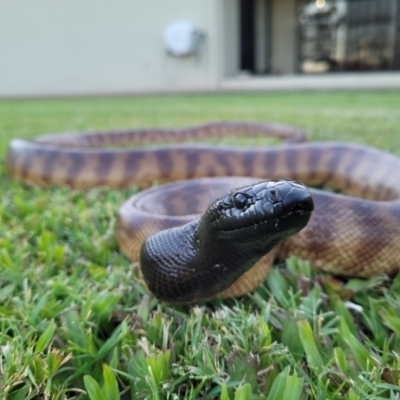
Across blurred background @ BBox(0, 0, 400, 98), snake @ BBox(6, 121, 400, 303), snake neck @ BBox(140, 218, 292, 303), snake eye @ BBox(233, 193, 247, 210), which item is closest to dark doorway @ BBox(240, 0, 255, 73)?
blurred background @ BBox(0, 0, 400, 98)

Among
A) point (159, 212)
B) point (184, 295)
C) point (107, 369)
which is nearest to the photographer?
point (107, 369)

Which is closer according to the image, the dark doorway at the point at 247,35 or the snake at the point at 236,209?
the snake at the point at 236,209

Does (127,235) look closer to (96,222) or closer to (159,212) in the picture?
(159,212)

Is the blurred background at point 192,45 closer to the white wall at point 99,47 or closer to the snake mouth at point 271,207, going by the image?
the white wall at point 99,47

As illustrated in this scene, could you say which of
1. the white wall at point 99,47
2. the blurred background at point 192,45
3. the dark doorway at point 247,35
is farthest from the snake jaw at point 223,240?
the dark doorway at point 247,35

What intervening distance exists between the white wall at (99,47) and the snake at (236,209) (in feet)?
45.3

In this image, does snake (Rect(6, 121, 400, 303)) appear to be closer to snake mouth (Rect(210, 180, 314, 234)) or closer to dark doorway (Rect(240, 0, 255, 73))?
snake mouth (Rect(210, 180, 314, 234))

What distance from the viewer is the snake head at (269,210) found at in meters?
1.19

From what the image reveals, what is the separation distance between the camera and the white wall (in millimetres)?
16594

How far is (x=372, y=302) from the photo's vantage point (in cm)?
156

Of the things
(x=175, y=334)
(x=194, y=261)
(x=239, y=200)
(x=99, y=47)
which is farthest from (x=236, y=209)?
(x=99, y=47)

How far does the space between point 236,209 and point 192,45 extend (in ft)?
51.7

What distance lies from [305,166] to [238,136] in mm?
2930

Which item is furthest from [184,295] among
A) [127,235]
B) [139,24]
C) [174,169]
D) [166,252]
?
[139,24]
